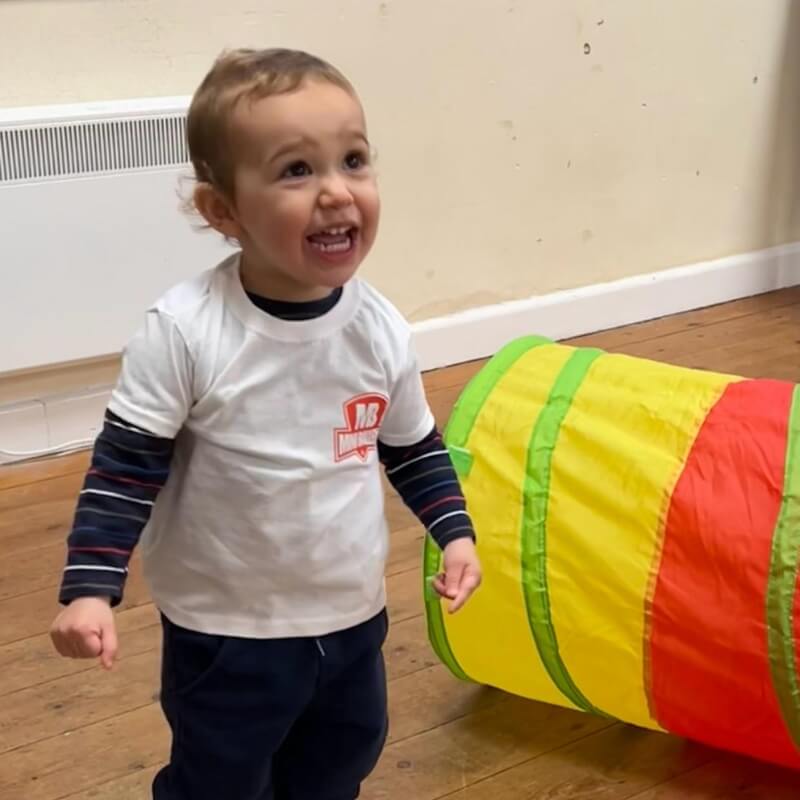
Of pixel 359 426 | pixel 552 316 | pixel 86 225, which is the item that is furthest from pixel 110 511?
pixel 552 316

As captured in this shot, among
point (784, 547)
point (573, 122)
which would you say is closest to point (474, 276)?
point (573, 122)

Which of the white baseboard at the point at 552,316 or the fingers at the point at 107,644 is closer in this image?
the fingers at the point at 107,644

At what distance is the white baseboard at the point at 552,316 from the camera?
2256 millimetres

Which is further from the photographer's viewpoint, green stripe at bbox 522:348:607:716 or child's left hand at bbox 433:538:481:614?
green stripe at bbox 522:348:607:716

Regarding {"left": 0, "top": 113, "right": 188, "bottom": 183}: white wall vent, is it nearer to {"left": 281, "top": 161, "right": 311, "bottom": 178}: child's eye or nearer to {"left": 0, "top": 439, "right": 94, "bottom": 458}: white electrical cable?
{"left": 0, "top": 439, "right": 94, "bottom": 458}: white electrical cable

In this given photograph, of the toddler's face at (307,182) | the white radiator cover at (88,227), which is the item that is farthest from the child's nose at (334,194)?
the white radiator cover at (88,227)

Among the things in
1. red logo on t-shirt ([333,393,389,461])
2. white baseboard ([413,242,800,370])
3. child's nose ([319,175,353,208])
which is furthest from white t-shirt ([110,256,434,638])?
white baseboard ([413,242,800,370])

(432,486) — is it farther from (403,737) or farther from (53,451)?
(53,451)

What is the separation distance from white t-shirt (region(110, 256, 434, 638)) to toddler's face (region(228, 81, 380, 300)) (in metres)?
0.06

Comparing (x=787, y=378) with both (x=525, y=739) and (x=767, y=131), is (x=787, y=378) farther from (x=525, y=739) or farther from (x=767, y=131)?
(x=525, y=739)

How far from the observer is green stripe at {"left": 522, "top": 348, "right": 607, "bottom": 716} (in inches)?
A: 57.6

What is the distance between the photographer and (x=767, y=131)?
318 centimetres

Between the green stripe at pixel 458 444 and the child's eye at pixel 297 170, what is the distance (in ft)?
2.15

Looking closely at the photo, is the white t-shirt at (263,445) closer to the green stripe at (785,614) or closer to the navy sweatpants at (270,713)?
the navy sweatpants at (270,713)
